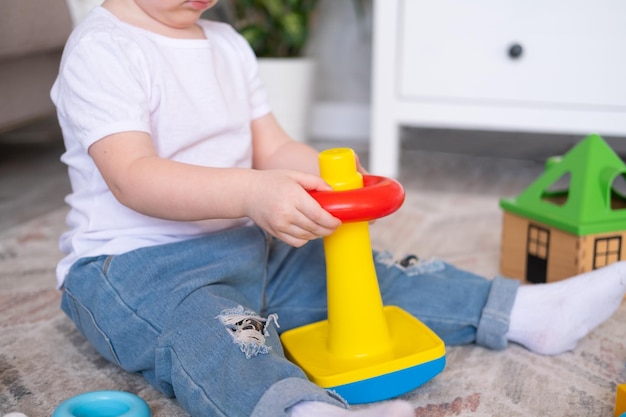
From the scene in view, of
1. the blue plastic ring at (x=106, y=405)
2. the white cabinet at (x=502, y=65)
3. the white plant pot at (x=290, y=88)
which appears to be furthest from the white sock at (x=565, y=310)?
the white plant pot at (x=290, y=88)

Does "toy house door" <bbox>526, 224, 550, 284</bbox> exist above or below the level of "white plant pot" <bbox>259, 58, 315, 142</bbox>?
below

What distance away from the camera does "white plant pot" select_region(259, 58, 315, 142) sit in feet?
5.45

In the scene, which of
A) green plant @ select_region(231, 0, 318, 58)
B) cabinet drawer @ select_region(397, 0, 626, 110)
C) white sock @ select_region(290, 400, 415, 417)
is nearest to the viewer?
white sock @ select_region(290, 400, 415, 417)

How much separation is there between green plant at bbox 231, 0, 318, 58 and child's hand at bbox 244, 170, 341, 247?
105 centimetres

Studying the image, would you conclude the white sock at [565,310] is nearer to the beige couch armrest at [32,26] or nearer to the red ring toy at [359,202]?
the red ring toy at [359,202]

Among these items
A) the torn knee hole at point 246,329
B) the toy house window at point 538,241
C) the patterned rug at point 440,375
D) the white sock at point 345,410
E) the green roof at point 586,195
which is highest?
the green roof at point 586,195

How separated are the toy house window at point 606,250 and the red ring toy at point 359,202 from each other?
375 mm

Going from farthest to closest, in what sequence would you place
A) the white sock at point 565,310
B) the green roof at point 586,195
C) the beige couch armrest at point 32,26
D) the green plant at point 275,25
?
the green plant at point 275,25 < the beige couch armrest at point 32,26 < the green roof at point 586,195 < the white sock at point 565,310

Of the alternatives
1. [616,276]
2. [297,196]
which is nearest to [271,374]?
[297,196]

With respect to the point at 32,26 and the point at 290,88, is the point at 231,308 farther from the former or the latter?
the point at 290,88

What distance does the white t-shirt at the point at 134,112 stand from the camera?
71 centimetres

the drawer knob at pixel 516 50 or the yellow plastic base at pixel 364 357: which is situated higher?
the drawer knob at pixel 516 50

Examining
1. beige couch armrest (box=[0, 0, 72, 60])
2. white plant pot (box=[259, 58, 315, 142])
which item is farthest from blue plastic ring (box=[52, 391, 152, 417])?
white plant pot (box=[259, 58, 315, 142])

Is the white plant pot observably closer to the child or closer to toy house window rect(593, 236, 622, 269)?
the child
